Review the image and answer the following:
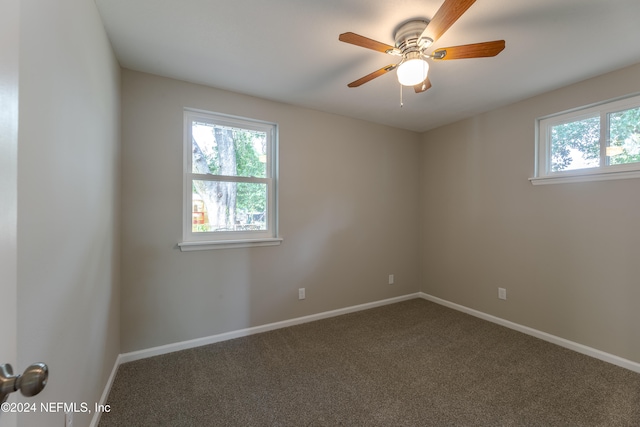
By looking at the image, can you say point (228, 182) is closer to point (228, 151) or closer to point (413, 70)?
→ point (228, 151)

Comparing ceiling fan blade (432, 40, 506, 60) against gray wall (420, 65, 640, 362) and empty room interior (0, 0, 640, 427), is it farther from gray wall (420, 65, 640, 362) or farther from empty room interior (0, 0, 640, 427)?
gray wall (420, 65, 640, 362)

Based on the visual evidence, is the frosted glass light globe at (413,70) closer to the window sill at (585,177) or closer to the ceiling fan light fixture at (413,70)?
the ceiling fan light fixture at (413,70)

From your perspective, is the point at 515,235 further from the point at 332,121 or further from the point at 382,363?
the point at 332,121

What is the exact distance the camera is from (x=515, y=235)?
9.52 ft

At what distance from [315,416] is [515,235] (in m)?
2.65

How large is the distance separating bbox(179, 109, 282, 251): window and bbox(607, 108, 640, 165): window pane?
303 centimetres

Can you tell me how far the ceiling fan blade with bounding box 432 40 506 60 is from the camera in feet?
4.87

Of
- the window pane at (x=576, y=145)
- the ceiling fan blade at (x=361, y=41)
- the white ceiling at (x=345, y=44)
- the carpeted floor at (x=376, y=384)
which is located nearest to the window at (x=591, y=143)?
the window pane at (x=576, y=145)

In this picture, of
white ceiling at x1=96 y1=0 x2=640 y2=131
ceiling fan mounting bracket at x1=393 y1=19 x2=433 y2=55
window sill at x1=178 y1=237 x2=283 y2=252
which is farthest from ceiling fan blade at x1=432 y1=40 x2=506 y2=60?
window sill at x1=178 y1=237 x2=283 y2=252

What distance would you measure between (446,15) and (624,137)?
2157mm

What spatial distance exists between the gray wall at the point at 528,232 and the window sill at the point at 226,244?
91.0 inches

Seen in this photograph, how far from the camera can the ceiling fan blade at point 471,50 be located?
1.48m

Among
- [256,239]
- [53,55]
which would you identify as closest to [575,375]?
[256,239]

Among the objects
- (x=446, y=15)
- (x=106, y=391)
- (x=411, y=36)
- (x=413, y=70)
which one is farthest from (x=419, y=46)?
(x=106, y=391)
